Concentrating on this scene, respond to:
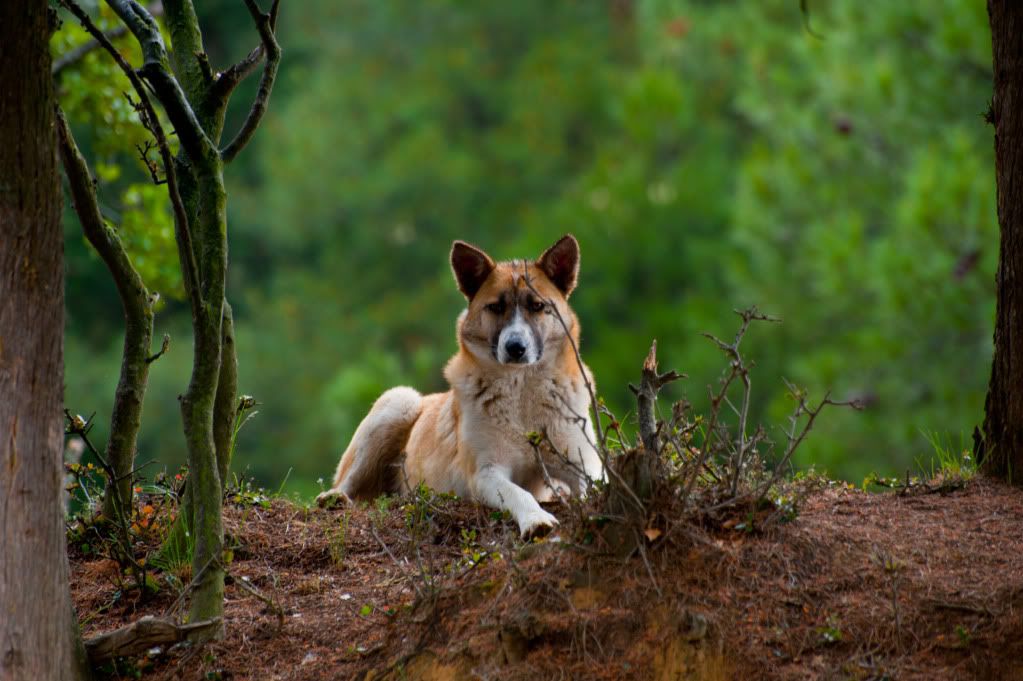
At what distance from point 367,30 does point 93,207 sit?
29.1m

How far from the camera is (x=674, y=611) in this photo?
4289 mm

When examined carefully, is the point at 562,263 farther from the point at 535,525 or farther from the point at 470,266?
the point at 535,525

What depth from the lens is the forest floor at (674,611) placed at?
13.7 ft

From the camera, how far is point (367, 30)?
110 feet

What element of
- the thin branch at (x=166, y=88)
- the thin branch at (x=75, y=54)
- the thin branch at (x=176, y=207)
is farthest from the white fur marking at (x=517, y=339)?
the thin branch at (x=75, y=54)

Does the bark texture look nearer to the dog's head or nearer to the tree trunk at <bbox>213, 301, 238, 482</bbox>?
the tree trunk at <bbox>213, 301, 238, 482</bbox>

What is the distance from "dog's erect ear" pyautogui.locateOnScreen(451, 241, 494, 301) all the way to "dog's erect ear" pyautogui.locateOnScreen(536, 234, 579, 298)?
32 centimetres

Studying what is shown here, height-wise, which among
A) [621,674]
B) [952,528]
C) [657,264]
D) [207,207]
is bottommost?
[621,674]

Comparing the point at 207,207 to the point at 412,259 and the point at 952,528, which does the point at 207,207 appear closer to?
the point at 952,528

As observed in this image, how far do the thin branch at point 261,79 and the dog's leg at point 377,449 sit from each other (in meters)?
3.29

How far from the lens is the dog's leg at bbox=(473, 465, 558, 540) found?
19.0ft

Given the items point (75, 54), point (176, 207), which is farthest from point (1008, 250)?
point (75, 54)

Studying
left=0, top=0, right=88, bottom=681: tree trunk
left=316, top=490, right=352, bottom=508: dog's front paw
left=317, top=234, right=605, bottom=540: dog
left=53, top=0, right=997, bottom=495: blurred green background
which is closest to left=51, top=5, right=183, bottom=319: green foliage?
left=53, top=0, right=997, bottom=495: blurred green background

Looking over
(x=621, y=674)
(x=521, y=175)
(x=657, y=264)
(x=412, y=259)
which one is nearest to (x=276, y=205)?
(x=412, y=259)
